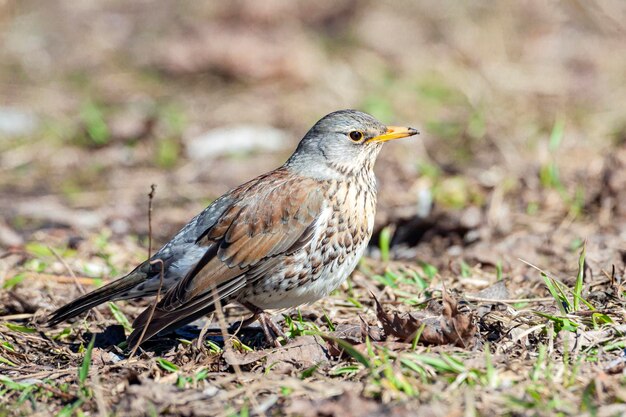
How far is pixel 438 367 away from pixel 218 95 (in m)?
7.86

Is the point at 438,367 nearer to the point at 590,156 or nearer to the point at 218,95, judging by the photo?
the point at 590,156

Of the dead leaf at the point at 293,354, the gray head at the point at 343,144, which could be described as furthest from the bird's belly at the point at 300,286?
the gray head at the point at 343,144

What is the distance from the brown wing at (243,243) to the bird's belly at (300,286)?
4.1 inches

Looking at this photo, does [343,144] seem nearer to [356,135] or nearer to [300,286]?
[356,135]

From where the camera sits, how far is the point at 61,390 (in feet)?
15.5

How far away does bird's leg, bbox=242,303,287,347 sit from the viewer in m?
5.54

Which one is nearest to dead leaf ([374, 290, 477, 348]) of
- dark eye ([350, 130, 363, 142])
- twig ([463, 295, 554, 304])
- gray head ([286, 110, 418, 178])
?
twig ([463, 295, 554, 304])

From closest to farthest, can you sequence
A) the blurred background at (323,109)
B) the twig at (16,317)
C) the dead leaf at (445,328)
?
1. the dead leaf at (445,328)
2. the twig at (16,317)
3. the blurred background at (323,109)

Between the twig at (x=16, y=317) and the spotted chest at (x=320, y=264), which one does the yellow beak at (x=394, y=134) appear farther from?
the twig at (x=16, y=317)

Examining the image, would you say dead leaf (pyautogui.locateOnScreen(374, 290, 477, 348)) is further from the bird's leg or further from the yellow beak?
the yellow beak

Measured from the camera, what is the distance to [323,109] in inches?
433

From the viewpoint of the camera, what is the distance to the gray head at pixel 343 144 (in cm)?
596

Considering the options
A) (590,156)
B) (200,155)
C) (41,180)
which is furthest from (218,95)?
(590,156)

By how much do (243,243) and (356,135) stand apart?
1106mm
